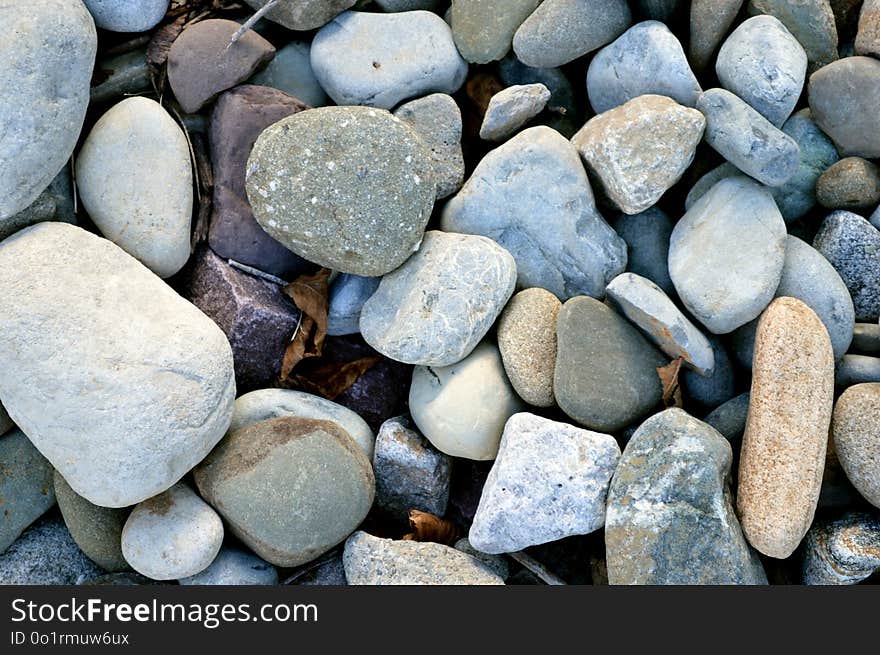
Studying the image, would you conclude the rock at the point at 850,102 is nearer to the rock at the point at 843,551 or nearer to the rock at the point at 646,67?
the rock at the point at 646,67

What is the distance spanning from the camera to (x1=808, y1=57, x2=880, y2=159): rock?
236 centimetres

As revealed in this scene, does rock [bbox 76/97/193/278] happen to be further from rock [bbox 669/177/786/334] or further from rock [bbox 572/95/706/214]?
rock [bbox 669/177/786/334]

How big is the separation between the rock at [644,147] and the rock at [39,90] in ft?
4.54

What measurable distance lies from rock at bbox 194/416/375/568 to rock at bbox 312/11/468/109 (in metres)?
0.99

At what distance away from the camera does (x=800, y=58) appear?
234cm

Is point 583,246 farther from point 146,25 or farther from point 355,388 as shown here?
point 146,25

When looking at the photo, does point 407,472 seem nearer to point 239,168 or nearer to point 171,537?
point 171,537

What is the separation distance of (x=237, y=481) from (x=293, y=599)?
0.34 meters

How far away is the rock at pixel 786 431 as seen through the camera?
216cm

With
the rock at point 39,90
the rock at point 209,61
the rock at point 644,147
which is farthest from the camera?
the rock at point 209,61

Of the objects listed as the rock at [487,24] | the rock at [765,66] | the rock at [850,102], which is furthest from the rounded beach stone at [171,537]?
the rock at [850,102]

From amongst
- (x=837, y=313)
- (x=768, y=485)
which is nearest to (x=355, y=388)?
(x=768, y=485)

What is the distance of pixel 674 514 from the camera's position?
2.18 m

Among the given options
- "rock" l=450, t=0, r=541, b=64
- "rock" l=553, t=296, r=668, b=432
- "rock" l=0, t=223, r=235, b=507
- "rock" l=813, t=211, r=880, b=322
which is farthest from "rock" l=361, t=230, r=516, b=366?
"rock" l=813, t=211, r=880, b=322
